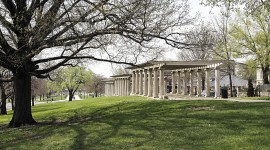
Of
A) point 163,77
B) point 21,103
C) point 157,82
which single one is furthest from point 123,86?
point 21,103

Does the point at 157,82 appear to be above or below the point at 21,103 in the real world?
above

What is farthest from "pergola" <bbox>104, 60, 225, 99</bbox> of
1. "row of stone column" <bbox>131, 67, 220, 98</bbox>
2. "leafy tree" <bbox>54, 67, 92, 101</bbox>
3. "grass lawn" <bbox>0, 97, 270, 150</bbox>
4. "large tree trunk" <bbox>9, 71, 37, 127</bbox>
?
"leafy tree" <bbox>54, 67, 92, 101</bbox>

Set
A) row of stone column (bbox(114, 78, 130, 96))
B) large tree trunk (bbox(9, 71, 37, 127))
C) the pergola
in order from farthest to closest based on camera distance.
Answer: row of stone column (bbox(114, 78, 130, 96)) < the pergola < large tree trunk (bbox(9, 71, 37, 127))

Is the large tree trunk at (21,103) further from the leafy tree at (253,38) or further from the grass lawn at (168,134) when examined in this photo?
the leafy tree at (253,38)

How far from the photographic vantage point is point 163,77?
33.1m

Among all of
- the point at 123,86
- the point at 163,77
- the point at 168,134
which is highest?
the point at 163,77

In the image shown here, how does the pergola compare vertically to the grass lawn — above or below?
above

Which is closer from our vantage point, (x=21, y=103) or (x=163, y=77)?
(x=21, y=103)

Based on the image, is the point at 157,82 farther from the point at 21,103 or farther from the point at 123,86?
the point at 123,86

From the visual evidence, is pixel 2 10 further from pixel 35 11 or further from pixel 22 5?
pixel 35 11

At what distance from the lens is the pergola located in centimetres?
→ 3244

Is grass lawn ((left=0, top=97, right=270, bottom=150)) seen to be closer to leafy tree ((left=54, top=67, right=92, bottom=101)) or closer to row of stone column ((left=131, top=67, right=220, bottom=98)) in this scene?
row of stone column ((left=131, top=67, right=220, bottom=98))

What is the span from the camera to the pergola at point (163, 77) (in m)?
32.4

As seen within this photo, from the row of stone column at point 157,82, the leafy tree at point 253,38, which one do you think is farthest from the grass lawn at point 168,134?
the leafy tree at point 253,38
